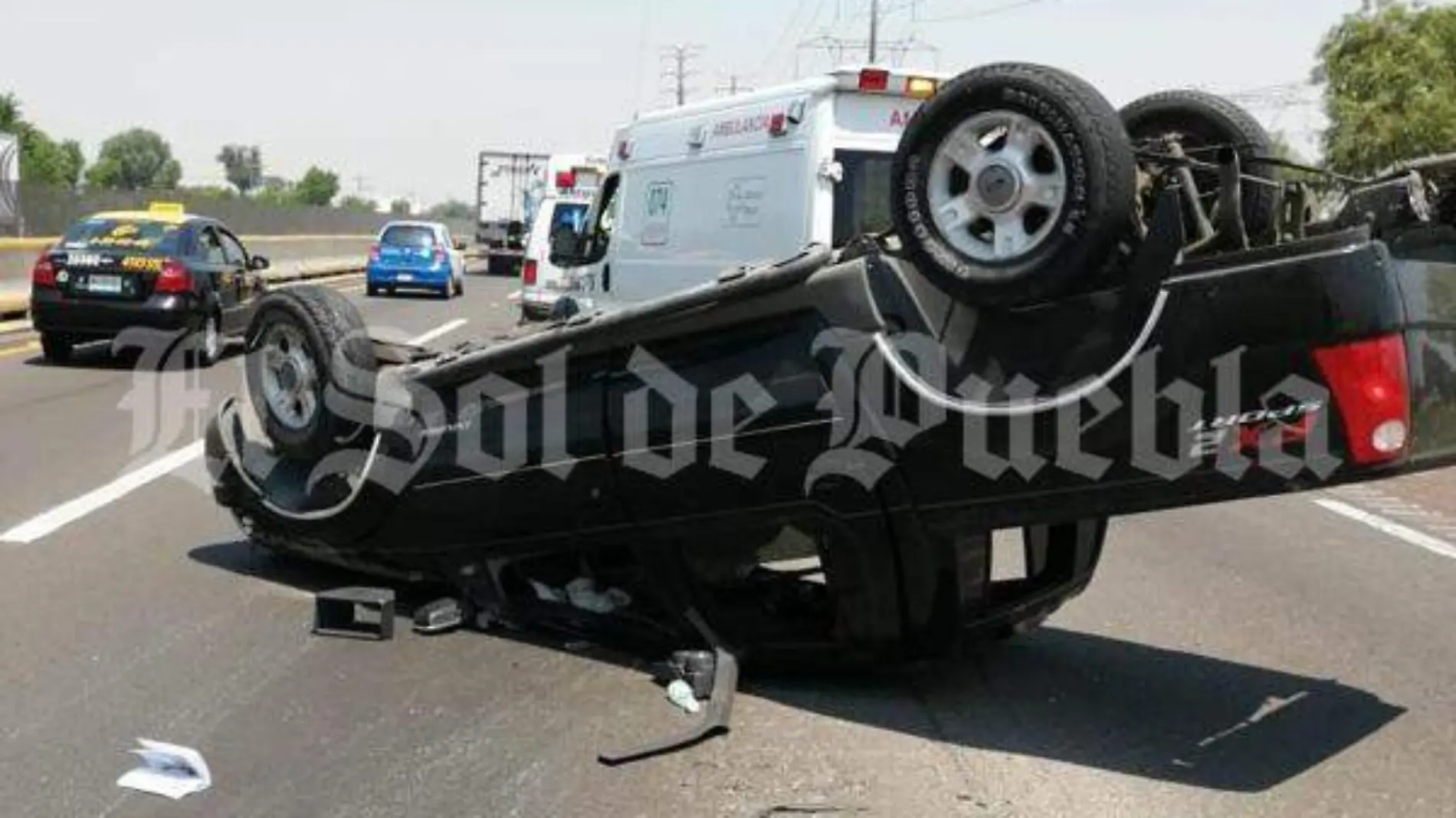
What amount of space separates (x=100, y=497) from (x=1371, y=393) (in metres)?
7.17

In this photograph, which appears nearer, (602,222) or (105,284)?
(602,222)

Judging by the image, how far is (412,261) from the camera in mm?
32031

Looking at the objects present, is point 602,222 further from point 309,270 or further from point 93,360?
point 309,270

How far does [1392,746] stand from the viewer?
499cm

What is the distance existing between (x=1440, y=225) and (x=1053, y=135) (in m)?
1.23

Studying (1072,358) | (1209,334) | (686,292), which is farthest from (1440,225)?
(686,292)

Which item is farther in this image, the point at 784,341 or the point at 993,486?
the point at 784,341

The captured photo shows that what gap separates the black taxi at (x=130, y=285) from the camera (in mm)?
15797

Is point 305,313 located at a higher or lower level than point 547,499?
higher

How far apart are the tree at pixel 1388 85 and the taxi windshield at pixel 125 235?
3696 cm

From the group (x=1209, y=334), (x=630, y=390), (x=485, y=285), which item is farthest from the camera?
(x=485, y=285)

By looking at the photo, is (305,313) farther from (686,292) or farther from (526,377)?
(686,292)

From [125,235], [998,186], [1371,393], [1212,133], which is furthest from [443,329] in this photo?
[1371,393]

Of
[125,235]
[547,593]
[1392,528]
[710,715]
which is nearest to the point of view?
[710,715]
